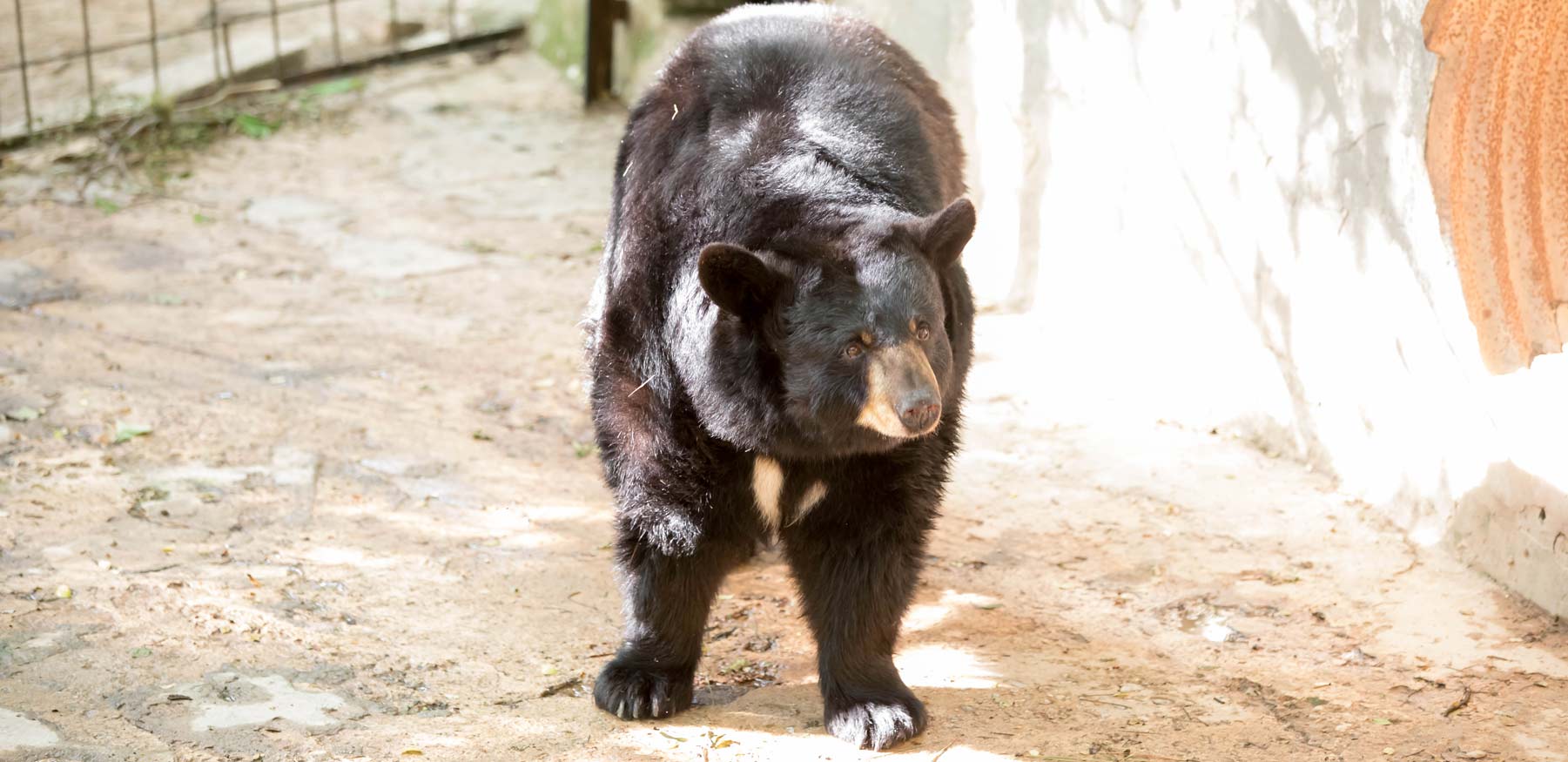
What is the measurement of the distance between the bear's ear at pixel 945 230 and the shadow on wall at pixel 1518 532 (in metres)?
2.07

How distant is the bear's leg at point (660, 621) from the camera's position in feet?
13.6

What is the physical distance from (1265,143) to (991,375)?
60.3 inches

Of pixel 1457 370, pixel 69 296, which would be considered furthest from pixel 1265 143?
pixel 69 296

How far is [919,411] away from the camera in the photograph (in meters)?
3.62

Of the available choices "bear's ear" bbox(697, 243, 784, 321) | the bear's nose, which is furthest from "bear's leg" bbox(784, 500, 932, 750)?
"bear's ear" bbox(697, 243, 784, 321)

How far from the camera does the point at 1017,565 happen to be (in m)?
5.15

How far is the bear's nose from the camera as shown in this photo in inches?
142

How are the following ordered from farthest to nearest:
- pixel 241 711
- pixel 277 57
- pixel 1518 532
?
pixel 277 57 < pixel 1518 532 < pixel 241 711

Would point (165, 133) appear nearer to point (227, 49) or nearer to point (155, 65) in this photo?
point (155, 65)

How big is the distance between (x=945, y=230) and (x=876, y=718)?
4.13 ft

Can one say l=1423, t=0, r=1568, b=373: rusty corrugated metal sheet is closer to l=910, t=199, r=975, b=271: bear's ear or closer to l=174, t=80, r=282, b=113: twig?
l=910, t=199, r=975, b=271: bear's ear

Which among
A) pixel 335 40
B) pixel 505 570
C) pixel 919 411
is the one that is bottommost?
pixel 505 570

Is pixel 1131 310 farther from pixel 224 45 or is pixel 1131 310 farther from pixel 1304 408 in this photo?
pixel 224 45

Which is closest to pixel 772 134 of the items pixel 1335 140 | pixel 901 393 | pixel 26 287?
pixel 901 393
